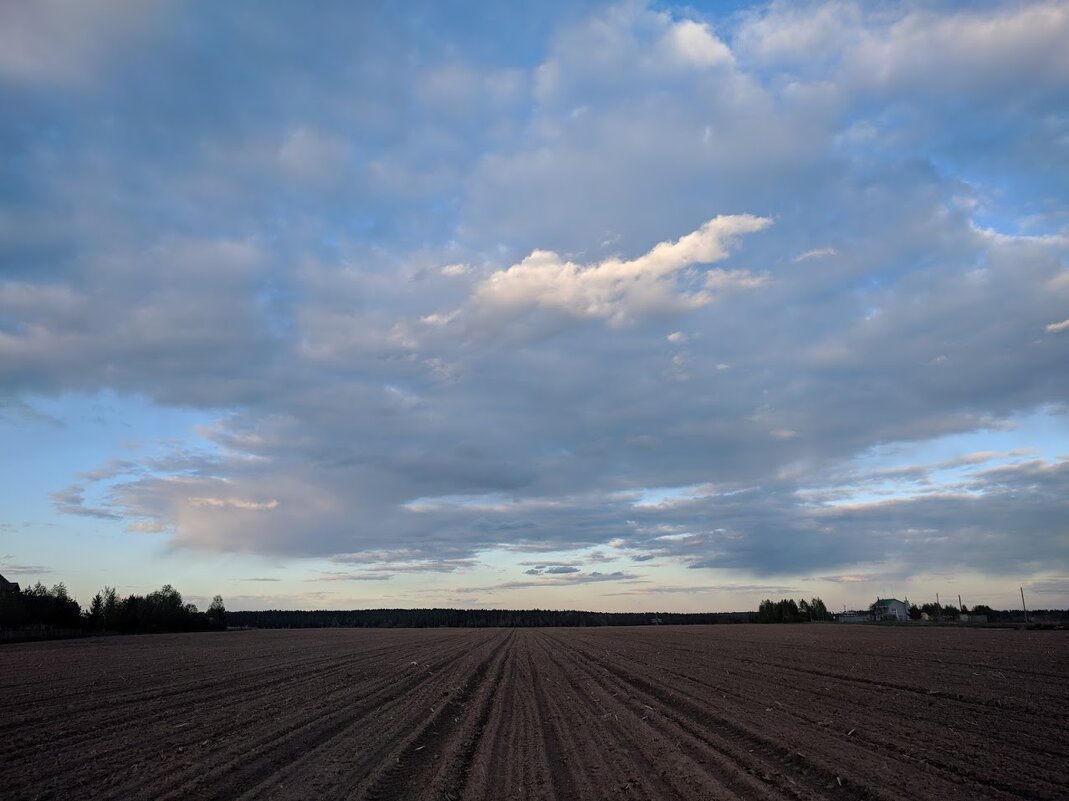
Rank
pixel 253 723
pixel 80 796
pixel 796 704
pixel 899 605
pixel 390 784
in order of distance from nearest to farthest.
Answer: pixel 80 796, pixel 390 784, pixel 253 723, pixel 796 704, pixel 899 605

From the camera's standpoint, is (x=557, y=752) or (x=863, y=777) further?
(x=557, y=752)

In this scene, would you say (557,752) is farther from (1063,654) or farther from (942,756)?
(1063,654)

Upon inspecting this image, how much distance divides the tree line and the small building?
133 meters

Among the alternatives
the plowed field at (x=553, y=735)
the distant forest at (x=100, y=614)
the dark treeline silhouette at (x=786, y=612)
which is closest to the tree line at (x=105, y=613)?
the distant forest at (x=100, y=614)

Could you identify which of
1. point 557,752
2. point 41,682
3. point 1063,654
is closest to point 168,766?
point 557,752

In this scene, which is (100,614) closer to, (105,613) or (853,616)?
(105,613)

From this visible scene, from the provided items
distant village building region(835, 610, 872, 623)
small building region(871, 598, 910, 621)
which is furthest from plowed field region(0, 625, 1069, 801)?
distant village building region(835, 610, 872, 623)

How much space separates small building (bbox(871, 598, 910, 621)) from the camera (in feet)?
481

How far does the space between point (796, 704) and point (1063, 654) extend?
22779mm

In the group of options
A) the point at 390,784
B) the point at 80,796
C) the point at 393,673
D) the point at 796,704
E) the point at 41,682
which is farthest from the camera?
the point at 393,673

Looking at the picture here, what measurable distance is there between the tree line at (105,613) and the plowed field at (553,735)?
65220 mm

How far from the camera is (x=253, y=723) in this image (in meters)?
16.9

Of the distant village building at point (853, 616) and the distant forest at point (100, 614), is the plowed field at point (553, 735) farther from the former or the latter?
the distant village building at point (853, 616)

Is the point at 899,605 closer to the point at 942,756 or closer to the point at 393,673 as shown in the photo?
the point at 393,673
